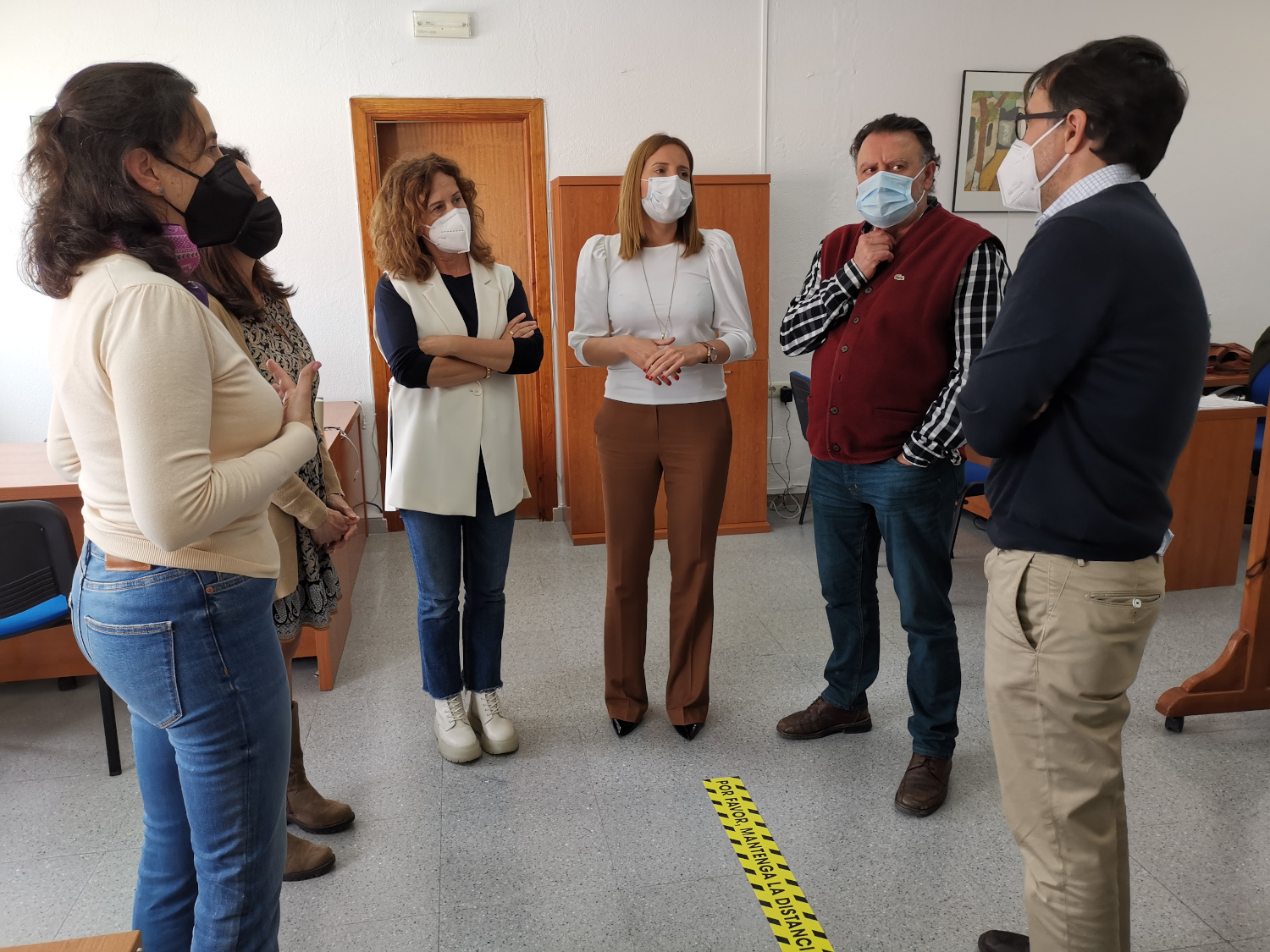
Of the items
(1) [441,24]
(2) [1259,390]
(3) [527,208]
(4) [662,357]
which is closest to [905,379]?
(4) [662,357]

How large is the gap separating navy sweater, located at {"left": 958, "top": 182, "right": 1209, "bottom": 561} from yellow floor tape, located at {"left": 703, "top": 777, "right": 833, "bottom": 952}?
951mm

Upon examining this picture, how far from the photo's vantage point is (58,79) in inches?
164

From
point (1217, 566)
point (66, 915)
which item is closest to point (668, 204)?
point (66, 915)

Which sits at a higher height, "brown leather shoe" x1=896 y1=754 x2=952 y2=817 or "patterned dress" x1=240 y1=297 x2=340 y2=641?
"patterned dress" x1=240 y1=297 x2=340 y2=641

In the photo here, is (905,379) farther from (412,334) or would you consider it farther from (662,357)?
(412,334)

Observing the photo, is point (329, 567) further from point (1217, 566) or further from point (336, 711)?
point (1217, 566)

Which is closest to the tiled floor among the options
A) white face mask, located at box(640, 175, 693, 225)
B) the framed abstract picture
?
white face mask, located at box(640, 175, 693, 225)

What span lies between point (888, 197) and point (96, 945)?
1.99m

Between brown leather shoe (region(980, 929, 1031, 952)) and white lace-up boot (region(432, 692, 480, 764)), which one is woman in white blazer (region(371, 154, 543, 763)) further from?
brown leather shoe (region(980, 929, 1031, 952))

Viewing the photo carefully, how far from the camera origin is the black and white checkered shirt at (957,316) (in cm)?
198

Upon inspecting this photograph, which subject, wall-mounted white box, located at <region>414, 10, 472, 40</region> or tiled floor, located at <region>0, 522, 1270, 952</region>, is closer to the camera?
tiled floor, located at <region>0, 522, 1270, 952</region>

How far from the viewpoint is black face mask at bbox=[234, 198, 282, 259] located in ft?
4.64

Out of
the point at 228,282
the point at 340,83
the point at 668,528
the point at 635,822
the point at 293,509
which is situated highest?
the point at 340,83

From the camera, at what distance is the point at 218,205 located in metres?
1.21
